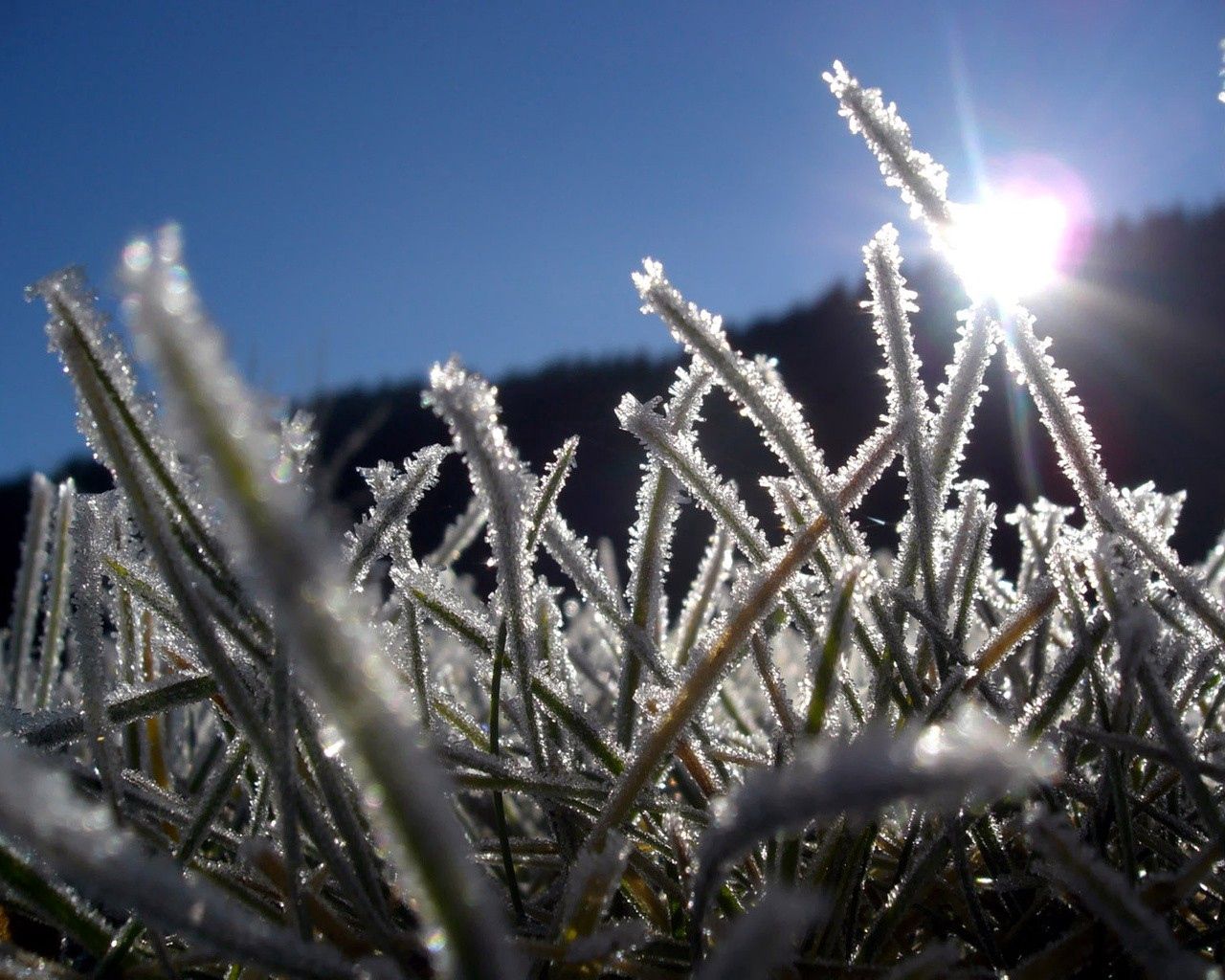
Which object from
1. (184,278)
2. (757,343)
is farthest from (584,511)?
(184,278)

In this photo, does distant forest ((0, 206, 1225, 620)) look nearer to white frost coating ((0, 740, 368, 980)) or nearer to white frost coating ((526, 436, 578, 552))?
white frost coating ((526, 436, 578, 552))

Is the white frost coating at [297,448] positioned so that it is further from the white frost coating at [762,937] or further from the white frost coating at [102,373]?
Answer: the white frost coating at [762,937]

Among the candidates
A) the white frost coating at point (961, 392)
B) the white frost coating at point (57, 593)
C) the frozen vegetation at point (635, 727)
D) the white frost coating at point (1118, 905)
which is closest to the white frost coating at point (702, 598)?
the frozen vegetation at point (635, 727)

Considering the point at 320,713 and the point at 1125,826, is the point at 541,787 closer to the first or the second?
the point at 320,713

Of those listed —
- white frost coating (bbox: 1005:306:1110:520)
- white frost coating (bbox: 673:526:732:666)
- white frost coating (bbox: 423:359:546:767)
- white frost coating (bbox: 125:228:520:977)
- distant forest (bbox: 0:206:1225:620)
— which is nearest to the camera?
white frost coating (bbox: 125:228:520:977)

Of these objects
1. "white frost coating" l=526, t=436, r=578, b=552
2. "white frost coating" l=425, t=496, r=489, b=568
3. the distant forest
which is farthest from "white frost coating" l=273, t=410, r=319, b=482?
the distant forest

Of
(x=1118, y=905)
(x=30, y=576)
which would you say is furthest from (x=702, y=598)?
(x=30, y=576)

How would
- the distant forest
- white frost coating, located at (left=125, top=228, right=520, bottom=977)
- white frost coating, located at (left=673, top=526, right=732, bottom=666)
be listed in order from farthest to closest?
the distant forest < white frost coating, located at (left=673, top=526, right=732, bottom=666) < white frost coating, located at (left=125, top=228, right=520, bottom=977)
